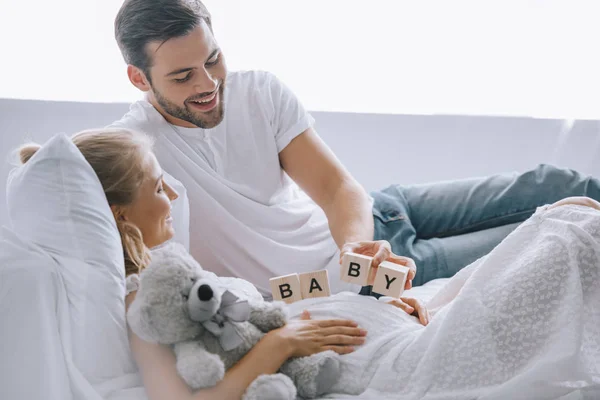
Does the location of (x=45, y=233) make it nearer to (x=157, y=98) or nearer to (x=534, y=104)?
(x=157, y=98)

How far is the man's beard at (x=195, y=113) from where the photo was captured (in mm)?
1647

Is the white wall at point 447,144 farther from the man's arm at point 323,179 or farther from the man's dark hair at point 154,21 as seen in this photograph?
the man's dark hair at point 154,21

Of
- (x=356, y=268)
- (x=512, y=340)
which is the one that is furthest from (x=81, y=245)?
(x=512, y=340)

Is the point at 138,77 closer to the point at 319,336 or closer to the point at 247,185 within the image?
the point at 247,185

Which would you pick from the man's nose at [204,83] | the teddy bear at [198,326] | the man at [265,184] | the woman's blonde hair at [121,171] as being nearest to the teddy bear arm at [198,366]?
the teddy bear at [198,326]

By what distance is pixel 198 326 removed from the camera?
1.01 m

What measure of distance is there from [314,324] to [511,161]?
6.25ft

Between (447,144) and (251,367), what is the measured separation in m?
1.91

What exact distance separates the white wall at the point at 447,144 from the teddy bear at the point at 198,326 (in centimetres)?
164

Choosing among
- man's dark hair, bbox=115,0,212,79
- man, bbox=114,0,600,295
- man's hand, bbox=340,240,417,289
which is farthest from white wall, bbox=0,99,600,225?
man's hand, bbox=340,240,417,289

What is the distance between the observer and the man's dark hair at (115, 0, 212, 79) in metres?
1.54

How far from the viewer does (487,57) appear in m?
2.84

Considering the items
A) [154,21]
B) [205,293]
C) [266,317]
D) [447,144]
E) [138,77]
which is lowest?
[447,144]

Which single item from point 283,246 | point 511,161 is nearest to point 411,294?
point 283,246
